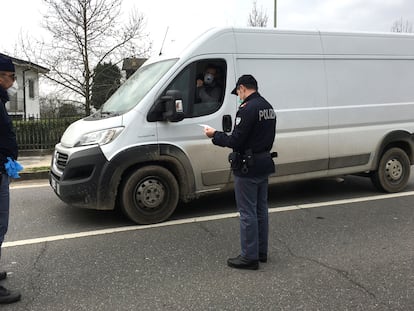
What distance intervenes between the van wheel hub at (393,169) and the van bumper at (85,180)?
4534mm

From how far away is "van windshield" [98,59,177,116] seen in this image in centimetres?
548

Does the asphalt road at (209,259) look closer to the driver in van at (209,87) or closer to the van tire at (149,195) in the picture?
the van tire at (149,195)

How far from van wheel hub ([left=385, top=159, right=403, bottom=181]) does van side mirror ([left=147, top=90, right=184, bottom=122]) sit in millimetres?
3777

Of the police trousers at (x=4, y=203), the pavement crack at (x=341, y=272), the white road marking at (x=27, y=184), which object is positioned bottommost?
the pavement crack at (x=341, y=272)

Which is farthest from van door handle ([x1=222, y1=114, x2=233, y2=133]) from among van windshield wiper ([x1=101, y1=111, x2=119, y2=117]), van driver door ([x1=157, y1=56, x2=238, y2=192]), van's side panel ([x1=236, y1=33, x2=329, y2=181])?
van windshield wiper ([x1=101, y1=111, x2=119, y2=117])

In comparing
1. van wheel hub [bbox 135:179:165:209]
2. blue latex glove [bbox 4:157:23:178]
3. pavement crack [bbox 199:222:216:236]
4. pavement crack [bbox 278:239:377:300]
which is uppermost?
blue latex glove [bbox 4:157:23:178]

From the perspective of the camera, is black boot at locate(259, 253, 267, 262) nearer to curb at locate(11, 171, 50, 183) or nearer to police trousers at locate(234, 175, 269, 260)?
police trousers at locate(234, 175, 269, 260)

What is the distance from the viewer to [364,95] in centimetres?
670

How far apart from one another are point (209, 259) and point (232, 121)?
205cm

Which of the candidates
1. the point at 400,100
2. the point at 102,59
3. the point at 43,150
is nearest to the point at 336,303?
the point at 400,100

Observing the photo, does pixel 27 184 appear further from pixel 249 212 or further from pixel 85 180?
pixel 249 212

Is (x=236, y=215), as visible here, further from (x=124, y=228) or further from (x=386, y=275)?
(x=386, y=275)

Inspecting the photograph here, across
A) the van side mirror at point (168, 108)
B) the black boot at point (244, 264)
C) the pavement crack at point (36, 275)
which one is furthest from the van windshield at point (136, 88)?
the black boot at point (244, 264)

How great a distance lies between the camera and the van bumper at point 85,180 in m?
5.11
